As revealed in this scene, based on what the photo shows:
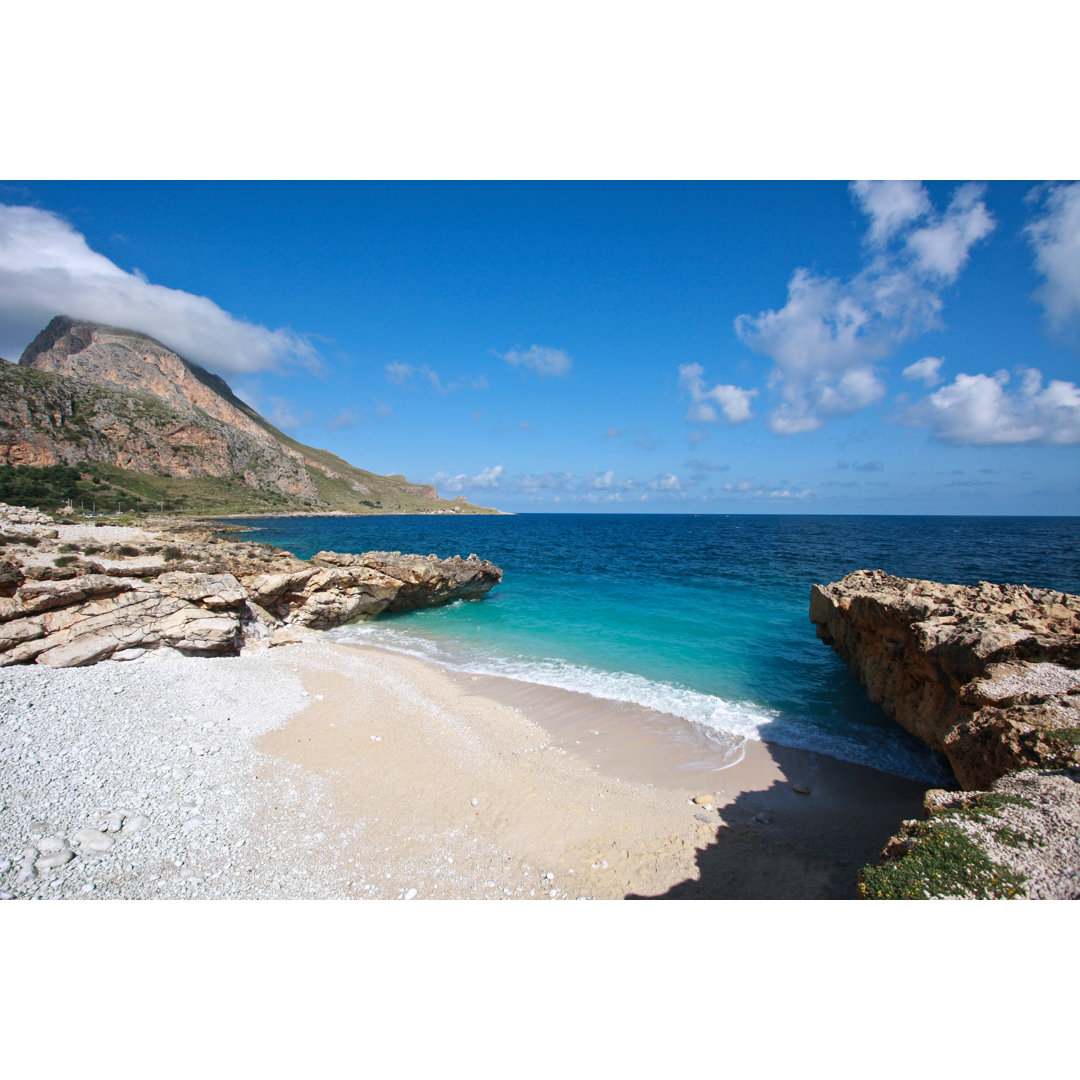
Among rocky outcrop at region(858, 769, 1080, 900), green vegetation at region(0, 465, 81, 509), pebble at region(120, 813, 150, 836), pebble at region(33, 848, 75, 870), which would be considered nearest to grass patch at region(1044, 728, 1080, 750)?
rocky outcrop at region(858, 769, 1080, 900)

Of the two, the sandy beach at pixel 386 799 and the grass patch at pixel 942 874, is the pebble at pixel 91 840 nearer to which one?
the sandy beach at pixel 386 799

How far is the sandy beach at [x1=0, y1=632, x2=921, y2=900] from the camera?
6688 mm

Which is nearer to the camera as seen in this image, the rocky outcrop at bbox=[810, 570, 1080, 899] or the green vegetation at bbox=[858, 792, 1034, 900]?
the green vegetation at bbox=[858, 792, 1034, 900]

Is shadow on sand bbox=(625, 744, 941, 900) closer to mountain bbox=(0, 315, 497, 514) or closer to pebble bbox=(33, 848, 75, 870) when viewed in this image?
pebble bbox=(33, 848, 75, 870)

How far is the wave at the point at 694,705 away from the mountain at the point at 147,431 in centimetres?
9293

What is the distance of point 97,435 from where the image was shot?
9512 cm

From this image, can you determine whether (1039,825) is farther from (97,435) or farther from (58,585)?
(97,435)

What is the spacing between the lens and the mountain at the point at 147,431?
83938mm

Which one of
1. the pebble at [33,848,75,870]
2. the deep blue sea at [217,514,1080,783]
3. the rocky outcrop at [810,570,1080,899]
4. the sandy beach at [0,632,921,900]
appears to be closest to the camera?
the rocky outcrop at [810,570,1080,899]

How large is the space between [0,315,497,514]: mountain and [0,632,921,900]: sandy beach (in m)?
95.5

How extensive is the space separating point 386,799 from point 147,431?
138 m

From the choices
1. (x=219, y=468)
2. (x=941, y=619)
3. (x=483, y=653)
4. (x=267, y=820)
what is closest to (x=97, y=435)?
(x=219, y=468)

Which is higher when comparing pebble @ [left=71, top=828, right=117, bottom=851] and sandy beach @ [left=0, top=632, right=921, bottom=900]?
pebble @ [left=71, top=828, right=117, bottom=851]

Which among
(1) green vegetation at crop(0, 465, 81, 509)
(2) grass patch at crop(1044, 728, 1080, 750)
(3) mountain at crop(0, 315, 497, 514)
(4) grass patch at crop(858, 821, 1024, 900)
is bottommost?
(4) grass patch at crop(858, 821, 1024, 900)
